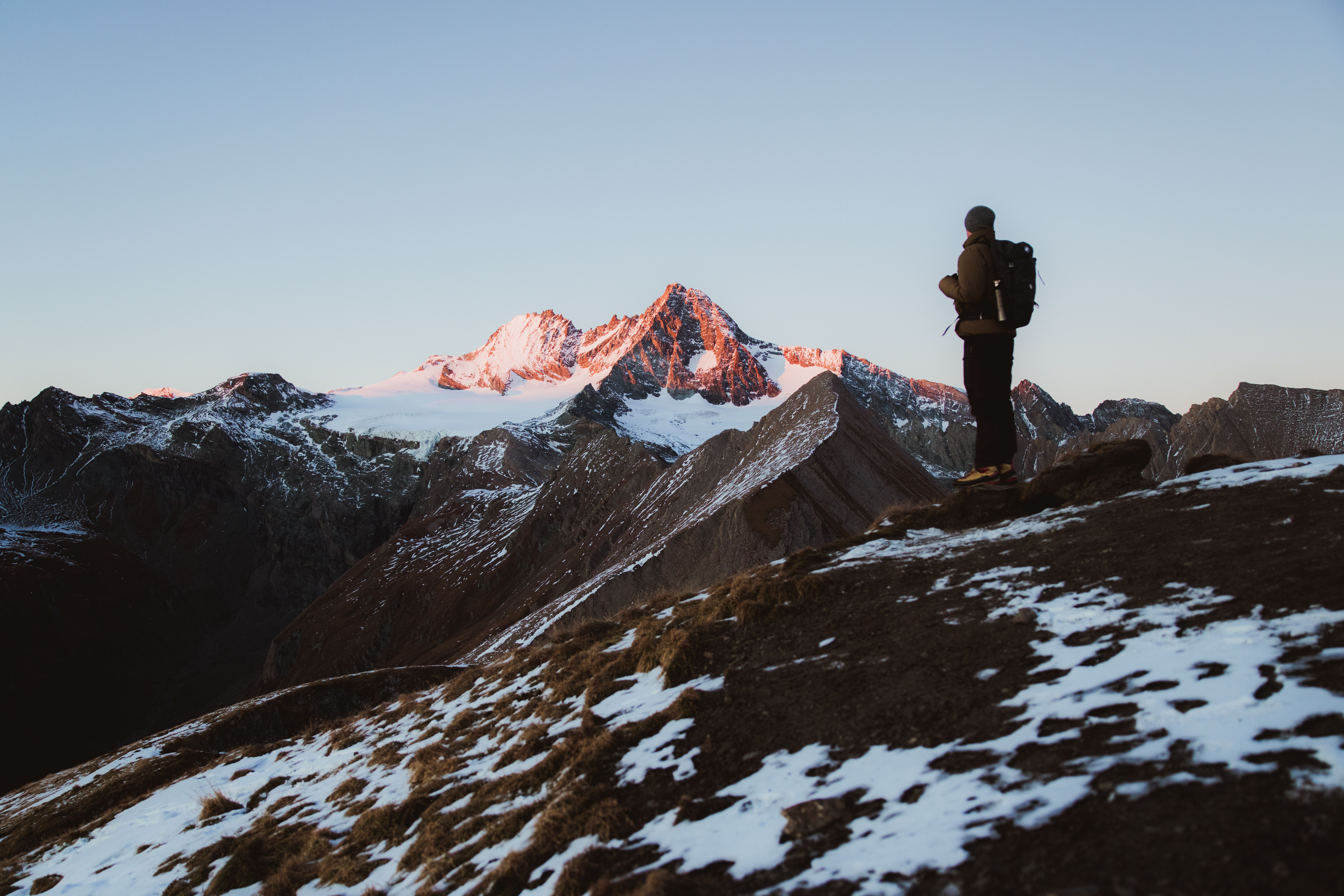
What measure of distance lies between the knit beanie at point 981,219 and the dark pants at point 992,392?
1665 millimetres

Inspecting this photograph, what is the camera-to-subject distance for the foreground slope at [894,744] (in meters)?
4.86

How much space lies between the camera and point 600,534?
69438 millimetres

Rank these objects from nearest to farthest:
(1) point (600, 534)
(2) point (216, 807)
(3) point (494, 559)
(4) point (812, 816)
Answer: (4) point (812, 816), (2) point (216, 807), (1) point (600, 534), (3) point (494, 559)

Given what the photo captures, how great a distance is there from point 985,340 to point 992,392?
87cm

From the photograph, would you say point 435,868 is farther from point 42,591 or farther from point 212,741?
point 42,591

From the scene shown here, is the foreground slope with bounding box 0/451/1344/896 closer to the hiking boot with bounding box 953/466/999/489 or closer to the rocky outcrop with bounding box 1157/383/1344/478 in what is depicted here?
the hiking boot with bounding box 953/466/999/489

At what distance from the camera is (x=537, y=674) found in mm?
12953

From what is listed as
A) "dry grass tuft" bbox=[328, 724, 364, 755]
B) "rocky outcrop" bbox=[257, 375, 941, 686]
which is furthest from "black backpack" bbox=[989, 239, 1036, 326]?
"rocky outcrop" bbox=[257, 375, 941, 686]

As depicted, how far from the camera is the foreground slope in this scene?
486cm

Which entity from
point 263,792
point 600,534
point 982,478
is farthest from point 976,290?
point 600,534

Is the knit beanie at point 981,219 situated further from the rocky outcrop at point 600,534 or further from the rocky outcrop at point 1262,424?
the rocky outcrop at point 1262,424

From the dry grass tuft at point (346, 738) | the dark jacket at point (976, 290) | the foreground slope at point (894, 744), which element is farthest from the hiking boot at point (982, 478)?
the dry grass tuft at point (346, 738)

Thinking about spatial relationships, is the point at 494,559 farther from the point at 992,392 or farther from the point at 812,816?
the point at 812,816

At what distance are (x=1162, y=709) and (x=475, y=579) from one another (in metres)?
→ 94.7
